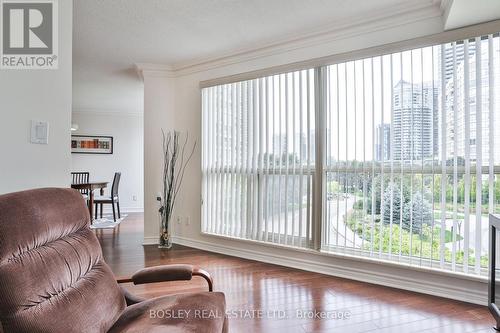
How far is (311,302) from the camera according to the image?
240cm

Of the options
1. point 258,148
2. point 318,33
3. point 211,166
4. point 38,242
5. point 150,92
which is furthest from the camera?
point 150,92

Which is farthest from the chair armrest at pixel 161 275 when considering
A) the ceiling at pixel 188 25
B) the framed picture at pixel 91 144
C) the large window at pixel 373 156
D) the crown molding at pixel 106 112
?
the crown molding at pixel 106 112

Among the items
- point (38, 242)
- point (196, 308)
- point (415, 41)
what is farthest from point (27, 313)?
point (415, 41)

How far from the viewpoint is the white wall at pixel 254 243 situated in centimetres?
255

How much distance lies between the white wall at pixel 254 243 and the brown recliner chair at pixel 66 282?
73.6 inches

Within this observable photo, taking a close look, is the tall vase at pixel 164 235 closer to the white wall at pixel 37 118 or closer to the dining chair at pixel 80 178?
the white wall at pixel 37 118

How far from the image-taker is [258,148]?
11.7ft

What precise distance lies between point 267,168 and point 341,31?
163 centimetres

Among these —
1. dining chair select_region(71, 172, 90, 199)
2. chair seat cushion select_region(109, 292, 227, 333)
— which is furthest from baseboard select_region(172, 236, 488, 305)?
dining chair select_region(71, 172, 90, 199)

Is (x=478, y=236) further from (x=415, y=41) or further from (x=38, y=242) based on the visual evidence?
(x=38, y=242)

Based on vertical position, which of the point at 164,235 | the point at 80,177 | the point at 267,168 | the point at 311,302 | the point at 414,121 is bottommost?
the point at 311,302

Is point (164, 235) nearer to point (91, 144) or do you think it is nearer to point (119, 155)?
point (119, 155)

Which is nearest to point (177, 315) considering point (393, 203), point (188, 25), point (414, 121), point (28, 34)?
point (28, 34)

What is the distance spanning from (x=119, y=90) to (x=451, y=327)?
5.80 meters
